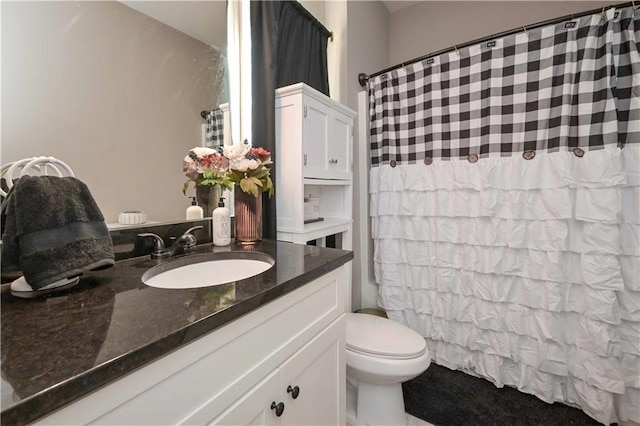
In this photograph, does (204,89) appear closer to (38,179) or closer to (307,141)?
(307,141)

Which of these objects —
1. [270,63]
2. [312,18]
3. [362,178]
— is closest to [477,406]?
[362,178]

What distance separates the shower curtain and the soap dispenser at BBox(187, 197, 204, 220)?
1132mm

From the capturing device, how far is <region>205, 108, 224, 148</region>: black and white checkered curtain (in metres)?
1.20

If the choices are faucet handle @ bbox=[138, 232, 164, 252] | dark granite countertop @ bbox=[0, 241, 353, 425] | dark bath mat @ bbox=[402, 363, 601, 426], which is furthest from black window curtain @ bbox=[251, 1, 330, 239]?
dark bath mat @ bbox=[402, 363, 601, 426]

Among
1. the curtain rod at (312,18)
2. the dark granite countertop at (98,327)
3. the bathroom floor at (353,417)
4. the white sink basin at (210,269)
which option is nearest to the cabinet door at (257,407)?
the dark granite countertop at (98,327)

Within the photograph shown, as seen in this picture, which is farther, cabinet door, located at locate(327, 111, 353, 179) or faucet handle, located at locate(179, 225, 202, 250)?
cabinet door, located at locate(327, 111, 353, 179)

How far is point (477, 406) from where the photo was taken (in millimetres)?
1403

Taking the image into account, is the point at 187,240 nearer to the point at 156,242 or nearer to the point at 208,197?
the point at 156,242

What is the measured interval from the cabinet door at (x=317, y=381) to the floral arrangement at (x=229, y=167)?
2.02ft

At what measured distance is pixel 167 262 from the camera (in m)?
0.88

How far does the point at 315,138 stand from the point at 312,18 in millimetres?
785

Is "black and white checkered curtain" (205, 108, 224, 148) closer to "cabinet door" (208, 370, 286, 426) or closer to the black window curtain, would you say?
the black window curtain

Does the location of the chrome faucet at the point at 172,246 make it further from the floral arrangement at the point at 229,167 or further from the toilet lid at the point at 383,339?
the toilet lid at the point at 383,339

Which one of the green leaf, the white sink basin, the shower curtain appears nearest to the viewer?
the white sink basin
